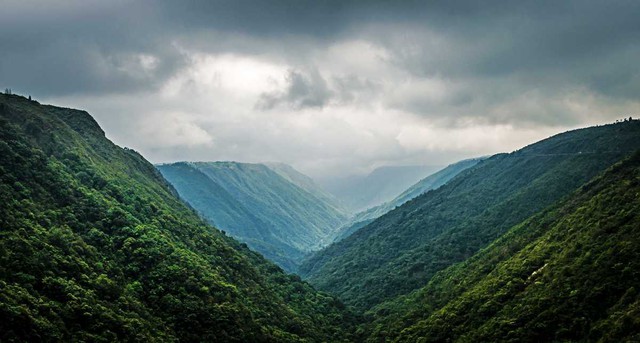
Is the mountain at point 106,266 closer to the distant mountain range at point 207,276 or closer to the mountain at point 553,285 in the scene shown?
the distant mountain range at point 207,276

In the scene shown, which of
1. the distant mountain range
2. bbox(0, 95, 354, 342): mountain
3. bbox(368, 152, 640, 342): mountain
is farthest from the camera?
bbox(368, 152, 640, 342): mountain

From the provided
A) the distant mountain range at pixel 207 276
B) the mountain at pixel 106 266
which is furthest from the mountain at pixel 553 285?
the mountain at pixel 106 266

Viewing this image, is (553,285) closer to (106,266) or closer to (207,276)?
(207,276)

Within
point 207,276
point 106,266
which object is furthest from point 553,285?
point 106,266

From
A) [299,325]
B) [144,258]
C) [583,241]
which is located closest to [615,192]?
[583,241]

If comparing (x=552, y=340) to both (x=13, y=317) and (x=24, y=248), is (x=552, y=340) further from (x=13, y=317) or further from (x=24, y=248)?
(x=24, y=248)

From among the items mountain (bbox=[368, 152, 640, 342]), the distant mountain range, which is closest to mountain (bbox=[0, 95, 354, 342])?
the distant mountain range

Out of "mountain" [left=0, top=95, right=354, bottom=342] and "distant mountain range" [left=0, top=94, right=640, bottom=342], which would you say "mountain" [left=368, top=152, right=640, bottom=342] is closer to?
"distant mountain range" [left=0, top=94, right=640, bottom=342]
